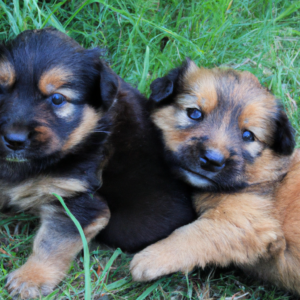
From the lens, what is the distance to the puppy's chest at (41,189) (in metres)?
2.66

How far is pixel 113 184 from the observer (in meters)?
2.95

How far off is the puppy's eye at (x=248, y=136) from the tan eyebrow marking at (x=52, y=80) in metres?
1.42

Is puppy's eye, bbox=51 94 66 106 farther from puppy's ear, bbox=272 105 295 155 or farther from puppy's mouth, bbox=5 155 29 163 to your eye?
puppy's ear, bbox=272 105 295 155

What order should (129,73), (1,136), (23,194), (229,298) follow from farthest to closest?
(129,73) < (229,298) < (23,194) < (1,136)

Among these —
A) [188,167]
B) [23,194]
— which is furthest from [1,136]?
[188,167]

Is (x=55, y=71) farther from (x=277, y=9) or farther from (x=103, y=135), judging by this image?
(x=277, y=9)

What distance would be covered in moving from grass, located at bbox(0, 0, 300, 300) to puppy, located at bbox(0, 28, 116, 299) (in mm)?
335

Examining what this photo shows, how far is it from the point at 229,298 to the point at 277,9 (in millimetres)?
3585

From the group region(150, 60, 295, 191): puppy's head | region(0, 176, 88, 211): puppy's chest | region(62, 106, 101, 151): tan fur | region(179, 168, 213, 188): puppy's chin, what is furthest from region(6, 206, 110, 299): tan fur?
region(150, 60, 295, 191): puppy's head

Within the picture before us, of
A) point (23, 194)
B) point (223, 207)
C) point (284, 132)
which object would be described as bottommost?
point (223, 207)

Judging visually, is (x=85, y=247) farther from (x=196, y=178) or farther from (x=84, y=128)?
(x=196, y=178)

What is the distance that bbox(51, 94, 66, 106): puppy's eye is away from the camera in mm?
2521

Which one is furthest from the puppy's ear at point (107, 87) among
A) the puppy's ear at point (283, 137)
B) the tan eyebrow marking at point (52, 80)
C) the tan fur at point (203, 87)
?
the puppy's ear at point (283, 137)

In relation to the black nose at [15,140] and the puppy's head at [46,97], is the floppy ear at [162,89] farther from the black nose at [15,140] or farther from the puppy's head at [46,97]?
the black nose at [15,140]
